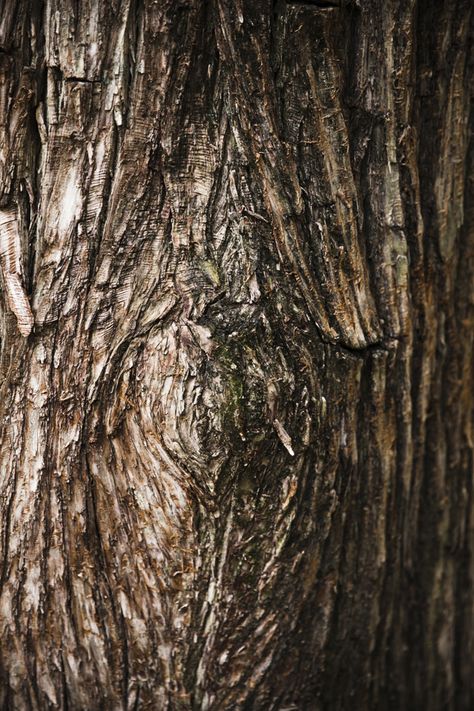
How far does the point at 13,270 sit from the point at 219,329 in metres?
0.51

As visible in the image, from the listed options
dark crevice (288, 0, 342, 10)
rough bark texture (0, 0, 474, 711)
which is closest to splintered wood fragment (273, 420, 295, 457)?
rough bark texture (0, 0, 474, 711)

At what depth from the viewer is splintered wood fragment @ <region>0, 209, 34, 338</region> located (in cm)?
162

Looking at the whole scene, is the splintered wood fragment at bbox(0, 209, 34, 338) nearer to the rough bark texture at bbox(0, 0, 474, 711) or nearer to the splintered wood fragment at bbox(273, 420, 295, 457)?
the rough bark texture at bbox(0, 0, 474, 711)

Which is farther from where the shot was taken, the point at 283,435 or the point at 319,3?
the point at 283,435

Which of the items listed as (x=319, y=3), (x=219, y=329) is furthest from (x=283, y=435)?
(x=319, y=3)

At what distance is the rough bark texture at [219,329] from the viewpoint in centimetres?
155

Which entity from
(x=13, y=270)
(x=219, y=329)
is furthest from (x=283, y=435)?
(x=13, y=270)

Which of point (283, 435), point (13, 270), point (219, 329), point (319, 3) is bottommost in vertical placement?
point (283, 435)

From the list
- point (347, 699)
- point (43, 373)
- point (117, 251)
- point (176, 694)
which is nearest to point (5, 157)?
point (117, 251)

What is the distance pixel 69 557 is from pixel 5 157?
1.01 metres

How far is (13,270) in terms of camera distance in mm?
1630

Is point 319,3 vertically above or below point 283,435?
above

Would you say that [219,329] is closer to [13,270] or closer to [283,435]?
[283,435]

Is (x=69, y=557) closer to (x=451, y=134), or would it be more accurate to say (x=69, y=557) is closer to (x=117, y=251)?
(x=117, y=251)
